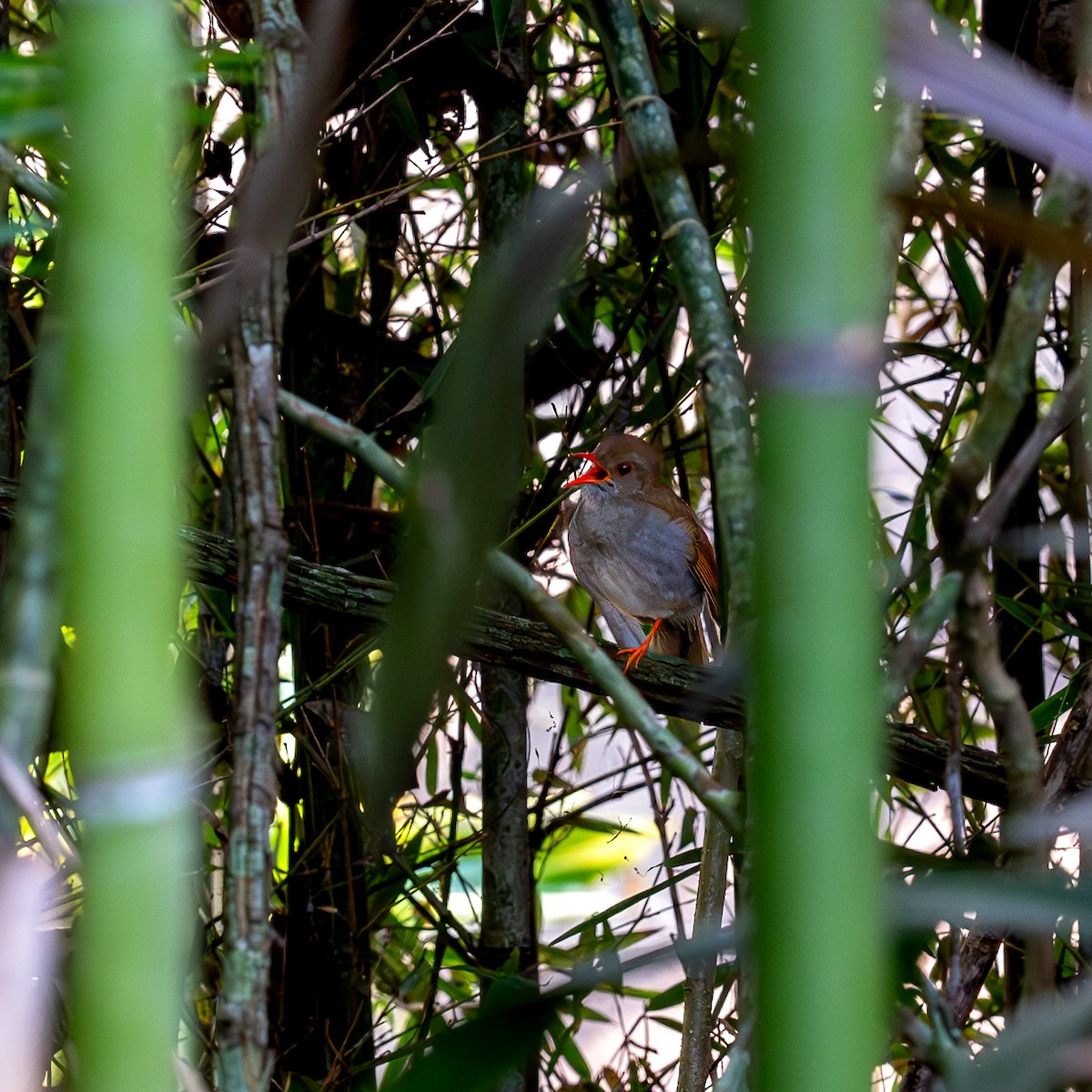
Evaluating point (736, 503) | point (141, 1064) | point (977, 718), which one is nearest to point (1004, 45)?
point (977, 718)

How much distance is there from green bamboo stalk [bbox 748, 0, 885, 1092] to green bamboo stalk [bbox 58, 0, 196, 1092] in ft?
0.70

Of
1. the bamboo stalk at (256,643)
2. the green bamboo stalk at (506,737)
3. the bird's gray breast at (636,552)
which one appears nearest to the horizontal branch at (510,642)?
the green bamboo stalk at (506,737)

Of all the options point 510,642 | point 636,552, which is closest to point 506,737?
point 510,642

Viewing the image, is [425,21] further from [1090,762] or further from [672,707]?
[1090,762]

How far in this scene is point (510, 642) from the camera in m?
1.39

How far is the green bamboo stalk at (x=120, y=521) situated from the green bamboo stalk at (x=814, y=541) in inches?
Answer: 8.4

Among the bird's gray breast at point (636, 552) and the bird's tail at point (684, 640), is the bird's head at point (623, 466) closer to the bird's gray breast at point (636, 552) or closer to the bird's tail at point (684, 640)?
the bird's gray breast at point (636, 552)

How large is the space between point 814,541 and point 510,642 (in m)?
0.98

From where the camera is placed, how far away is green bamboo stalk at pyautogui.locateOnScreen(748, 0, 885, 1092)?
0.43m

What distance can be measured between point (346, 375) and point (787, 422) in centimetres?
151

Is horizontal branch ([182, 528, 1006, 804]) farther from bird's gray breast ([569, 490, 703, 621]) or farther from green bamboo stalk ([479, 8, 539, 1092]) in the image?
bird's gray breast ([569, 490, 703, 621])

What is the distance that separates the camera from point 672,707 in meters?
1.48

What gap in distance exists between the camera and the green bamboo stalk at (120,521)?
387mm

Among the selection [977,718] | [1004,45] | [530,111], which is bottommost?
[977,718]
